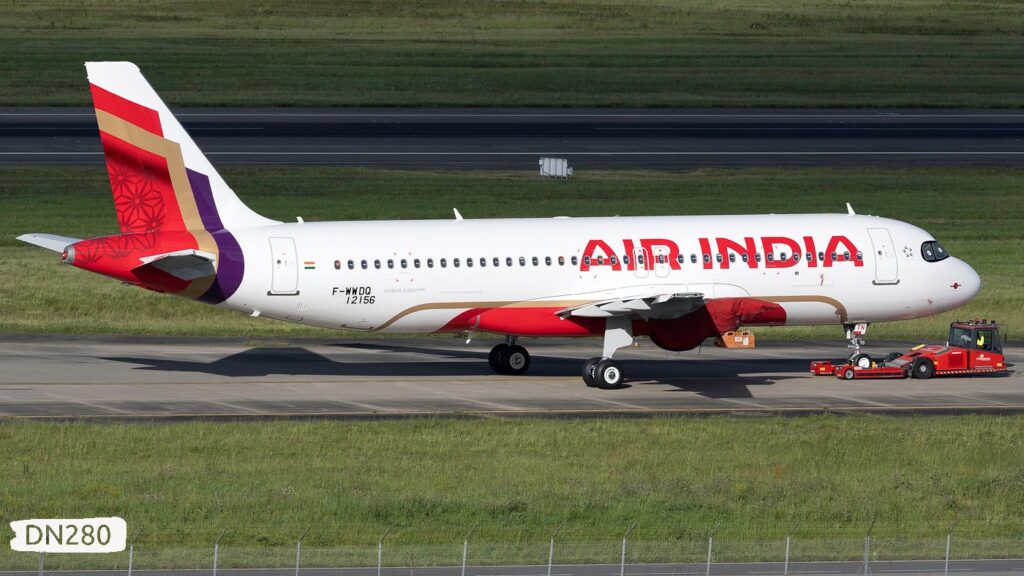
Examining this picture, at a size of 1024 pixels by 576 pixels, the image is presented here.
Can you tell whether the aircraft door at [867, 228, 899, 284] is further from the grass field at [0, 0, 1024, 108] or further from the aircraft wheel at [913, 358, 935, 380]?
the grass field at [0, 0, 1024, 108]

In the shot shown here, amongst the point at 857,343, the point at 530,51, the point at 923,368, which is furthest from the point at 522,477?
the point at 530,51

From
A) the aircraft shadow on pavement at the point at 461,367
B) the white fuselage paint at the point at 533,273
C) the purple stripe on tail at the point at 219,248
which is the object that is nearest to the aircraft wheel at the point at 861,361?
the white fuselage paint at the point at 533,273

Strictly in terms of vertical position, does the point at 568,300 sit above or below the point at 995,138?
below

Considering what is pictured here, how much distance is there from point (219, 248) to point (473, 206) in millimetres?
37038

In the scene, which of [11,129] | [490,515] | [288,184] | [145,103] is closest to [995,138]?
[288,184]

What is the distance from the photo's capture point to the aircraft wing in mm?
45906

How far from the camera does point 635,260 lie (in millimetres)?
48156

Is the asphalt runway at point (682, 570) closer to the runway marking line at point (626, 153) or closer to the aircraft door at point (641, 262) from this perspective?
the aircraft door at point (641, 262)

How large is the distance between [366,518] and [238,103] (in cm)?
9163

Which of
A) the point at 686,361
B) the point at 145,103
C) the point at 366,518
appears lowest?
the point at 366,518

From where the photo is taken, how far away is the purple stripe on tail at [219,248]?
45594 mm

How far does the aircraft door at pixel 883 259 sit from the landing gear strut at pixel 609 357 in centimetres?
831

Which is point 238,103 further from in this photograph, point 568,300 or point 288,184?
point 568,300

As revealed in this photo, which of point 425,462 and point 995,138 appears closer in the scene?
point 425,462
